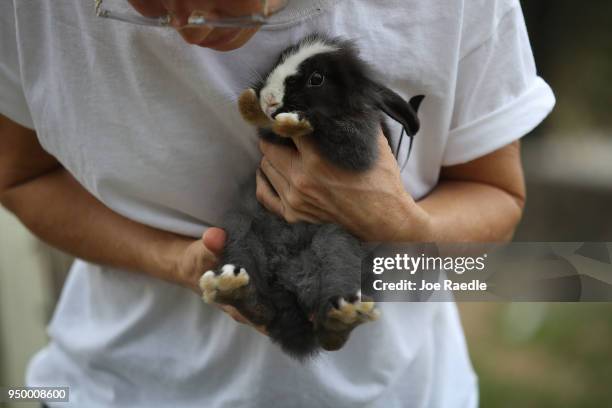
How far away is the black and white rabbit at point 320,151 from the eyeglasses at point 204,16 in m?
0.10

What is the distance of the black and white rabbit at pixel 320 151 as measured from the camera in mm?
949

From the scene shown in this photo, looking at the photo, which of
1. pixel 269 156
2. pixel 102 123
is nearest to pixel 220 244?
pixel 269 156

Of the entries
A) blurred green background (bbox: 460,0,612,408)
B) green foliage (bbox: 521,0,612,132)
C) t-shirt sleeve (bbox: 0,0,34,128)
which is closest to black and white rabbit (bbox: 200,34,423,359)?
t-shirt sleeve (bbox: 0,0,34,128)

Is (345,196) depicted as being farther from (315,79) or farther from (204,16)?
(204,16)

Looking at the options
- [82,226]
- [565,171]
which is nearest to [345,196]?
[82,226]

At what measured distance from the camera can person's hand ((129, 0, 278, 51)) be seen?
86cm

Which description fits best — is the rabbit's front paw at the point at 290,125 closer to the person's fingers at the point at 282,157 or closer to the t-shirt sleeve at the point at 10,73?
the person's fingers at the point at 282,157

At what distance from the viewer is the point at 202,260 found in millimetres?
1021

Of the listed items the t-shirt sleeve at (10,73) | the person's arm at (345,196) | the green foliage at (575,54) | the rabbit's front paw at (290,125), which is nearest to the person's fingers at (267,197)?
the person's arm at (345,196)

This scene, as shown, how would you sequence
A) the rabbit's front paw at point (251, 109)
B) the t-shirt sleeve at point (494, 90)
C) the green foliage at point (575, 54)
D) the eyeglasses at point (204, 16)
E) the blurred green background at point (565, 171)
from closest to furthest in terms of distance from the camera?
the eyeglasses at point (204, 16) < the rabbit's front paw at point (251, 109) < the t-shirt sleeve at point (494, 90) < the blurred green background at point (565, 171) < the green foliage at point (575, 54)

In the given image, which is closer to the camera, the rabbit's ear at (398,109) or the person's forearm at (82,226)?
the rabbit's ear at (398,109)

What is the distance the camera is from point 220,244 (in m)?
1.00

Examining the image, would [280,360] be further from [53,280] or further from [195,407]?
[53,280]

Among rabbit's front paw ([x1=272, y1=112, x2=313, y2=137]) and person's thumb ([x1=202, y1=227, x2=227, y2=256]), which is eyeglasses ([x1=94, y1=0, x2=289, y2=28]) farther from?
person's thumb ([x1=202, y1=227, x2=227, y2=256])
